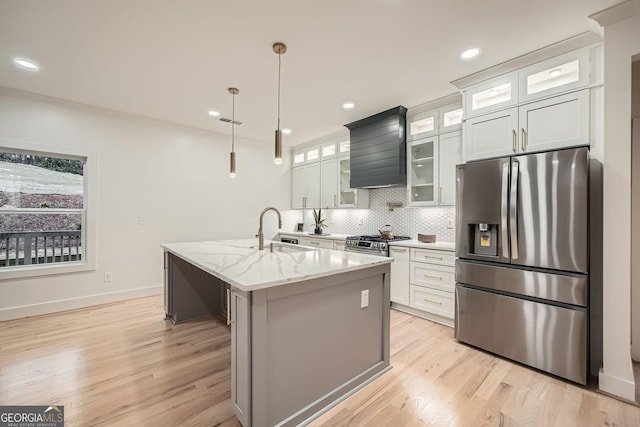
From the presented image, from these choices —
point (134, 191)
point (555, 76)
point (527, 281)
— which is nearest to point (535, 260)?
point (527, 281)

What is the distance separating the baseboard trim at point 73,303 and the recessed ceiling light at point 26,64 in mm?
2686

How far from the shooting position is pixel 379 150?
153 inches

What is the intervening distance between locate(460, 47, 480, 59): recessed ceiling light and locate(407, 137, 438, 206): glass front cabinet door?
109 centimetres

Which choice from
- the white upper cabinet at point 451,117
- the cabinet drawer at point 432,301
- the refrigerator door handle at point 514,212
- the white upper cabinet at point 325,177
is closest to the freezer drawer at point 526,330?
the cabinet drawer at point 432,301

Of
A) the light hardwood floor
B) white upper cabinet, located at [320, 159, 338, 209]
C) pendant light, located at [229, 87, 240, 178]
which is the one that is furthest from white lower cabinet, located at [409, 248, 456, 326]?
pendant light, located at [229, 87, 240, 178]

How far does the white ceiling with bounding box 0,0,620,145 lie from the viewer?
1.89 metres

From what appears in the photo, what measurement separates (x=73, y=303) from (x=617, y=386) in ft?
18.0

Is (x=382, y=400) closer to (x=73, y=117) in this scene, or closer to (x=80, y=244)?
(x=80, y=244)

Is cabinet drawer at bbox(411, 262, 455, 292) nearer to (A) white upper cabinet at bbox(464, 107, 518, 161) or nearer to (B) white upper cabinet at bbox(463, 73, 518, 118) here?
(A) white upper cabinet at bbox(464, 107, 518, 161)

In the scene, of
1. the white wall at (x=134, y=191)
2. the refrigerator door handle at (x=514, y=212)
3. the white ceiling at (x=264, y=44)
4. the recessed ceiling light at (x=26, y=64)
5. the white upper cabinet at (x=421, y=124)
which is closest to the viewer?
the white ceiling at (x=264, y=44)

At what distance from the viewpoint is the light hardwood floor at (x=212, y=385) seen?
5.45 ft

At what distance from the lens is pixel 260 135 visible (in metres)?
4.90

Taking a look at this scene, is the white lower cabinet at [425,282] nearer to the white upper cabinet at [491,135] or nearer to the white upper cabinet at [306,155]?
the white upper cabinet at [491,135]

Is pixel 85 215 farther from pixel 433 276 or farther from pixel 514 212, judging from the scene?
pixel 514 212
